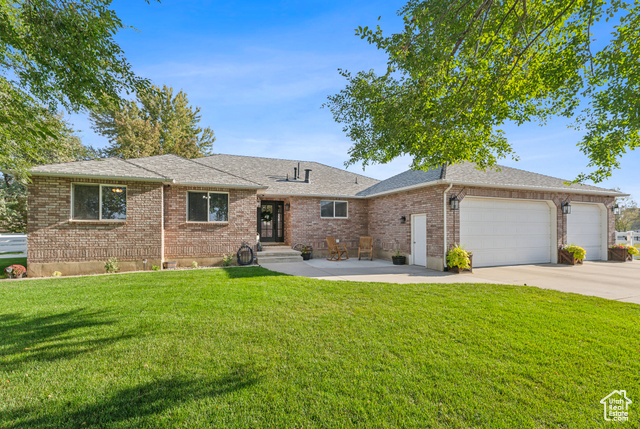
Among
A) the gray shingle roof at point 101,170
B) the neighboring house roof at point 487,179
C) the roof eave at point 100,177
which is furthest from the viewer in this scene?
the neighboring house roof at point 487,179

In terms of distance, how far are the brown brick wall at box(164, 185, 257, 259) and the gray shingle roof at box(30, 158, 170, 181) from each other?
109cm

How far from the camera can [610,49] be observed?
4730 mm

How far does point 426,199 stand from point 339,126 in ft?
15.0

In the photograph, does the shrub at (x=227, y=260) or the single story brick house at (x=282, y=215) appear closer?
the single story brick house at (x=282, y=215)

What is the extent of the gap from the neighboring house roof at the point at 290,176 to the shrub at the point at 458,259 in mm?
6487

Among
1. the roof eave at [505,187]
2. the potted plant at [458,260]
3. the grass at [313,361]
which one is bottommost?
the grass at [313,361]

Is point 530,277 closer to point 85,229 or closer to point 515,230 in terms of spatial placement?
point 515,230

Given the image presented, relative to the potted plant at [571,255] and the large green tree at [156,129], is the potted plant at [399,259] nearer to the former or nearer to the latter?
the potted plant at [571,255]

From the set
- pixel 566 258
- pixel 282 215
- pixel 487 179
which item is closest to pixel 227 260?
pixel 282 215

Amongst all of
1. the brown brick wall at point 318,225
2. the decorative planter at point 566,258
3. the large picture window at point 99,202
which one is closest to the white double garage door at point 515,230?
the decorative planter at point 566,258

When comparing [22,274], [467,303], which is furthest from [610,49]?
[22,274]

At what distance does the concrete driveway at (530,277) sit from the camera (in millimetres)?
7379

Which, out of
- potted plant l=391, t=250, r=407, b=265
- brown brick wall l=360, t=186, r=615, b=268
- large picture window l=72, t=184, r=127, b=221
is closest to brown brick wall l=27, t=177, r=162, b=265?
large picture window l=72, t=184, r=127, b=221

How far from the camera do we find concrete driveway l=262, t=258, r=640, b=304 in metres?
7.38
